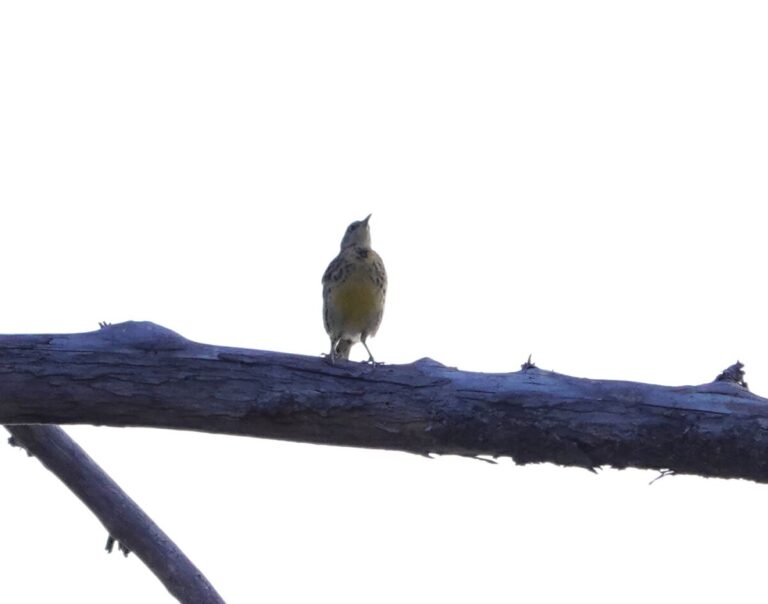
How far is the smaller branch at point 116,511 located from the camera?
5152 millimetres

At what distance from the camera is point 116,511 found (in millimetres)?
5230

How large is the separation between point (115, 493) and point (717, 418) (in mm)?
2862

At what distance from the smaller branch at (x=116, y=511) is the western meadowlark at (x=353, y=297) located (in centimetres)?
352

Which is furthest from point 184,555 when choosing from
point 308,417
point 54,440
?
point 308,417

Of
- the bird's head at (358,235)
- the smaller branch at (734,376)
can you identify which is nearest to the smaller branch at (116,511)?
the smaller branch at (734,376)

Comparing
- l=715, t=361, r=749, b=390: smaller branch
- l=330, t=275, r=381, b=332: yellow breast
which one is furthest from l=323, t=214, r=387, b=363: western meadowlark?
l=715, t=361, r=749, b=390: smaller branch

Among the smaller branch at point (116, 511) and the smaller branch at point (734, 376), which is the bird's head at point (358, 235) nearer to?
the smaller branch at point (116, 511)

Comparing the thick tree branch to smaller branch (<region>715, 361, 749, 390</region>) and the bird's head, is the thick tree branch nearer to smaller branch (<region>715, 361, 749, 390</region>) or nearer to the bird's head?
smaller branch (<region>715, 361, 749, 390</region>)

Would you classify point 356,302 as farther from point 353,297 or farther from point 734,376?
point 734,376

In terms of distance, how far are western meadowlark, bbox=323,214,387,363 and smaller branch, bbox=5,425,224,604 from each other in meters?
3.52

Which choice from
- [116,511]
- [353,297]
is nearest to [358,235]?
[353,297]

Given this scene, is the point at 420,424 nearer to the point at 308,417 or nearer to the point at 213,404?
the point at 308,417

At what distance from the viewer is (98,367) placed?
4430 mm

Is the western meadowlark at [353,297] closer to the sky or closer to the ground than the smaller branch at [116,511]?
closer to the sky
